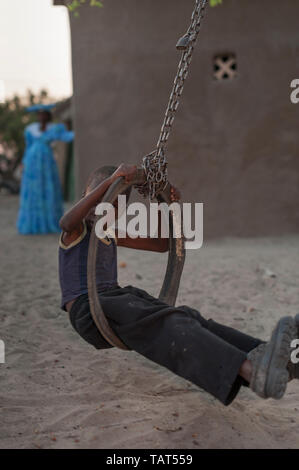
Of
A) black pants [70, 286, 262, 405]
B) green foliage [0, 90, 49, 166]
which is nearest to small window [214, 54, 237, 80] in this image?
black pants [70, 286, 262, 405]

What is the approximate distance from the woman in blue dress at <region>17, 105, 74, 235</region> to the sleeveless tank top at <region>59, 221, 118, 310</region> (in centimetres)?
617

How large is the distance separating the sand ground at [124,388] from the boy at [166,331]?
311 mm

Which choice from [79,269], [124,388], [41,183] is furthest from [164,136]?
[41,183]

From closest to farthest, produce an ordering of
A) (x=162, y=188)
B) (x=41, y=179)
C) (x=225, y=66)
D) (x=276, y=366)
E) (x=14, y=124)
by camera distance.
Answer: (x=276, y=366) → (x=162, y=188) → (x=225, y=66) → (x=41, y=179) → (x=14, y=124)

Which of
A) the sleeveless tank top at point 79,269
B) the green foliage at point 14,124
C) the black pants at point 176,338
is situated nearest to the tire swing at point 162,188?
the black pants at point 176,338

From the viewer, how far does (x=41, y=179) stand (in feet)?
29.1

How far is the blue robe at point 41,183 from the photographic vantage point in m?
8.84

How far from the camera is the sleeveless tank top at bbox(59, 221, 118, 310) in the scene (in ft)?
9.11

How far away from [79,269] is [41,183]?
634 cm

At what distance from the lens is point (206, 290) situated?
16.5 feet

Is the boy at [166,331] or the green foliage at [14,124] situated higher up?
the green foliage at [14,124]

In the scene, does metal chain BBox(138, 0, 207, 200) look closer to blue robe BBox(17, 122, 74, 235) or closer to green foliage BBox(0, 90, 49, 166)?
blue robe BBox(17, 122, 74, 235)

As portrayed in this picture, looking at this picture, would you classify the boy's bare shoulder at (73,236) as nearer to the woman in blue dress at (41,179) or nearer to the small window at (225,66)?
the small window at (225,66)

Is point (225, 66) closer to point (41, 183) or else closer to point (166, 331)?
point (41, 183)
